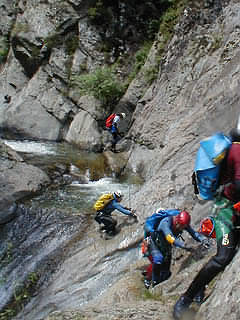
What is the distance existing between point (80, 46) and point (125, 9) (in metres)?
3.28

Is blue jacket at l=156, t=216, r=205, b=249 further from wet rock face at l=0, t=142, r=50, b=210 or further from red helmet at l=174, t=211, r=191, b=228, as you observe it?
→ wet rock face at l=0, t=142, r=50, b=210

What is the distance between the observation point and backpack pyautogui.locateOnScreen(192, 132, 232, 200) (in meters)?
3.11

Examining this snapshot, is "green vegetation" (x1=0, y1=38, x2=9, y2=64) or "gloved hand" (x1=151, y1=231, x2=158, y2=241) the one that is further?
"green vegetation" (x1=0, y1=38, x2=9, y2=64)

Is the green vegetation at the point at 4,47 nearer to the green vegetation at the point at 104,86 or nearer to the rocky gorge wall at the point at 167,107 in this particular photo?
the rocky gorge wall at the point at 167,107

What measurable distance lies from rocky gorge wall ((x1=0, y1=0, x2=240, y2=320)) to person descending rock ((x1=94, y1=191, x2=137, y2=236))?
1.55 feet

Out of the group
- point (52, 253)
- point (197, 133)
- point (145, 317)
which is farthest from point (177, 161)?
point (145, 317)

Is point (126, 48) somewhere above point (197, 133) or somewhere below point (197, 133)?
above

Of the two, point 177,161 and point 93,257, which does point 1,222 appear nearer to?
point 93,257

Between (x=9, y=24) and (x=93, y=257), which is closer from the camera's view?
(x=93, y=257)

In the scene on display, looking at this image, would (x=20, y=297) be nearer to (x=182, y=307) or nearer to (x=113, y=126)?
(x=182, y=307)

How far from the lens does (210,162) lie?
3154 millimetres

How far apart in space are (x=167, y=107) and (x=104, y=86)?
17.2ft

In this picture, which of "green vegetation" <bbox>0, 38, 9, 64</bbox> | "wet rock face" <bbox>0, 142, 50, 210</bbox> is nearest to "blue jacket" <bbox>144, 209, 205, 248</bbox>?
"wet rock face" <bbox>0, 142, 50, 210</bbox>

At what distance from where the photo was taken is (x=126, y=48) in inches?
709
